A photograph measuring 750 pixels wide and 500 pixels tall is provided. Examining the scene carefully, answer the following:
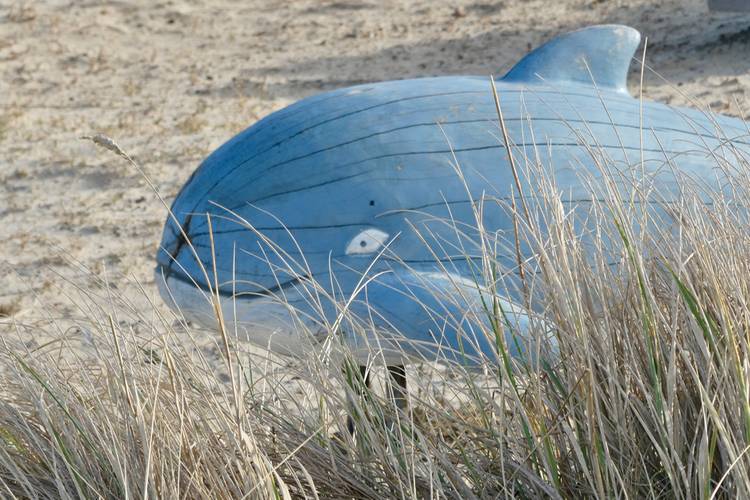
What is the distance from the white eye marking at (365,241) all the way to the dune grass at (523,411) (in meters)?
0.31

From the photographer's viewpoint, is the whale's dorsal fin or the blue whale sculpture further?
the whale's dorsal fin

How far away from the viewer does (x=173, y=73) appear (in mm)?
7980

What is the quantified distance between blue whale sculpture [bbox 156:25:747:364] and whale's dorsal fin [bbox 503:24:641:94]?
120mm

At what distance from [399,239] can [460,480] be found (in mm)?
684

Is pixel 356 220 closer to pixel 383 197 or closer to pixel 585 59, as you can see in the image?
pixel 383 197

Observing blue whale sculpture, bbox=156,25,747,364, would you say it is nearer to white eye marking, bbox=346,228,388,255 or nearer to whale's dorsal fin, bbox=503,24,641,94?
white eye marking, bbox=346,228,388,255

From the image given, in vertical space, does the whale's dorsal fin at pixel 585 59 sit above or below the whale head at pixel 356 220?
above

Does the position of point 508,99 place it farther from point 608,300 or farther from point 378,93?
point 608,300

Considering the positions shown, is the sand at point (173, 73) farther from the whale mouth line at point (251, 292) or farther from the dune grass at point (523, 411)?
the dune grass at point (523, 411)

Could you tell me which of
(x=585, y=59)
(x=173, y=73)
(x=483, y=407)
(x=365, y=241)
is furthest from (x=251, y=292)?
(x=173, y=73)

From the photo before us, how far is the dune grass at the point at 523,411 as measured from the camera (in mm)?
1929

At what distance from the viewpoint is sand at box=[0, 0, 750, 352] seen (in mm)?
5504

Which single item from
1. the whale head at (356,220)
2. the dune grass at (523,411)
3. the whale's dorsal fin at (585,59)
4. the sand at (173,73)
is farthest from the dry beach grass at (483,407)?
the sand at (173,73)

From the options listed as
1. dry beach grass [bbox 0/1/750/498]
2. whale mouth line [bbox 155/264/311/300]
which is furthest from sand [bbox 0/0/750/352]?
dry beach grass [bbox 0/1/750/498]
